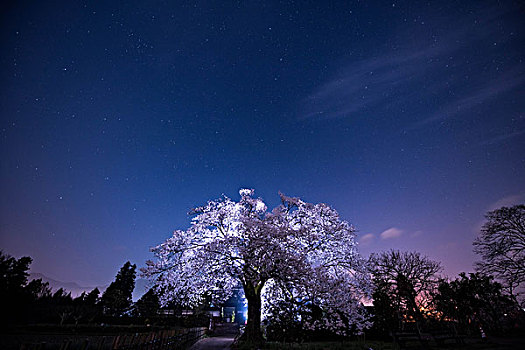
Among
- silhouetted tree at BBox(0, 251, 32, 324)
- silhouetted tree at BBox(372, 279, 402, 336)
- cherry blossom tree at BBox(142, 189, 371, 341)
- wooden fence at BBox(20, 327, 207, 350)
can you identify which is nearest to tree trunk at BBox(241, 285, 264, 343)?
cherry blossom tree at BBox(142, 189, 371, 341)

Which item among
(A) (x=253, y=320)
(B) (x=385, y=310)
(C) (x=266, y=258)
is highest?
(C) (x=266, y=258)

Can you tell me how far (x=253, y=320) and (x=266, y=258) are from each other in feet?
15.3

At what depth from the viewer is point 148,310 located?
36125 mm

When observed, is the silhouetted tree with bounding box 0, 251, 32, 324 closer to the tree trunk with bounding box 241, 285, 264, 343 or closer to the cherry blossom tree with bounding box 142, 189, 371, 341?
the cherry blossom tree with bounding box 142, 189, 371, 341

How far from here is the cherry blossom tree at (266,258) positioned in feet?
52.9

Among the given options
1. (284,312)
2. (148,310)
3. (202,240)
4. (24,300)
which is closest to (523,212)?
(284,312)

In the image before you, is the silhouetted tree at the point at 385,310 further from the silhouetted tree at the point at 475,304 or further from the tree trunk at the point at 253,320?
the tree trunk at the point at 253,320

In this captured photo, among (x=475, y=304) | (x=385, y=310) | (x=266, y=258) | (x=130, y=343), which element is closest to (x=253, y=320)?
(x=266, y=258)

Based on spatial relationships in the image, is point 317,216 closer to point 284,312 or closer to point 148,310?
point 284,312

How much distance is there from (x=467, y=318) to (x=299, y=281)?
27.1 metres

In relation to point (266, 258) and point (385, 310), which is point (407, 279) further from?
point (266, 258)

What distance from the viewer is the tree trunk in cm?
1631

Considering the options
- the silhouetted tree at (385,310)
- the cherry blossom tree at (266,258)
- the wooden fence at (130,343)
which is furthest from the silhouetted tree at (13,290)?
the silhouetted tree at (385,310)

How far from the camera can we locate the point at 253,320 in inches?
663
